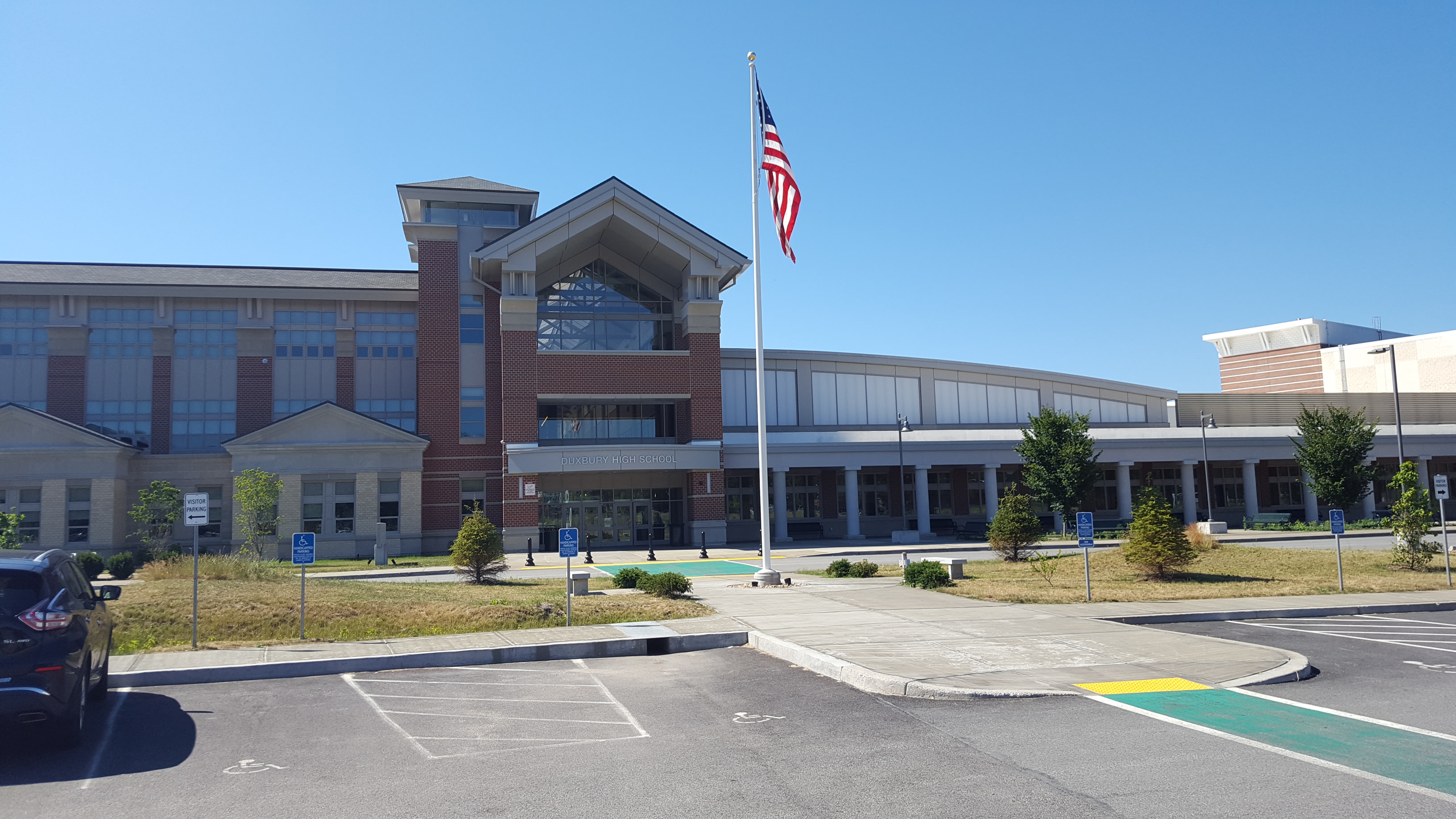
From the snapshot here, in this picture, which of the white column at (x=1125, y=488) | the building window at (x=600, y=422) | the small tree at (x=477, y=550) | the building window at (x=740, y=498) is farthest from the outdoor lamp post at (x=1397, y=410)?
the building window at (x=600, y=422)

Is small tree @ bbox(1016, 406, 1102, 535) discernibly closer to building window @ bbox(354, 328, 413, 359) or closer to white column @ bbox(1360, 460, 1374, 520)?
white column @ bbox(1360, 460, 1374, 520)

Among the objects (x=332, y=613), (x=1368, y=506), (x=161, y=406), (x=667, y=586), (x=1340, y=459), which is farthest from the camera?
(x=1368, y=506)

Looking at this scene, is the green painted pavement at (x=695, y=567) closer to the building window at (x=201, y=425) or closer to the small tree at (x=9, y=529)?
the small tree at (x=9, y=529)

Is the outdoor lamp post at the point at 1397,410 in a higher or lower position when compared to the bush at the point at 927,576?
higher

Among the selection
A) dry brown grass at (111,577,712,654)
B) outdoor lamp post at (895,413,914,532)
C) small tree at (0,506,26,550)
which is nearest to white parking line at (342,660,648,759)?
dry brown grass at (111,577,712,654)

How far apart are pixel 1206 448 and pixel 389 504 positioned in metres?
43.3

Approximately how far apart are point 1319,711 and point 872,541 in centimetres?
3796

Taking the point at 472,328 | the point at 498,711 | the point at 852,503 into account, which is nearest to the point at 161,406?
the point at 472,328

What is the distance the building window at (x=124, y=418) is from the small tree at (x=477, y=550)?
30.5m

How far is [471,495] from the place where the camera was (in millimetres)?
46938

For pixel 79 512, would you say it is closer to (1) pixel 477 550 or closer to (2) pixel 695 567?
(1) pixel 477 550

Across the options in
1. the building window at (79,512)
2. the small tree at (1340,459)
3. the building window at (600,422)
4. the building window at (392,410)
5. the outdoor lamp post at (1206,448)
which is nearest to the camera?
the small tree at (1340,459)

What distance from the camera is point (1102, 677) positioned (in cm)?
1118

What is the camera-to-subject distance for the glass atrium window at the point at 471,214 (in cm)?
4872
